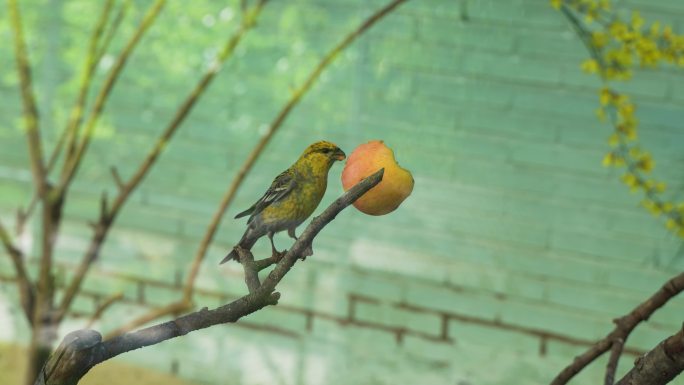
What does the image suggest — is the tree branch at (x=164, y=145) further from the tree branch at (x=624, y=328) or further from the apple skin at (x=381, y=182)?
the apple skin at (x=381, y=182)

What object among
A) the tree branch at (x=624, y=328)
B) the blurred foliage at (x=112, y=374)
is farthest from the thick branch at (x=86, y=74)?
the tree branch at (x=624, y=328)

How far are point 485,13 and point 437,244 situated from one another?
0.39 metres

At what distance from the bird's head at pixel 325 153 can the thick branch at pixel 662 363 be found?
6.9 inches

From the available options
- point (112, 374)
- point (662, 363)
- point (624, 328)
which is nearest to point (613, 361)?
point (624, 328)

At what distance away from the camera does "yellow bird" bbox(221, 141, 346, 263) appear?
8.0 inches

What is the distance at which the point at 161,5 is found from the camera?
141 centimetres

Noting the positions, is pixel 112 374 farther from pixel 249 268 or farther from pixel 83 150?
pixel 249 268

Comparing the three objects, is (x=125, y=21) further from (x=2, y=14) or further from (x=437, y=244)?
(x=437, y=244)

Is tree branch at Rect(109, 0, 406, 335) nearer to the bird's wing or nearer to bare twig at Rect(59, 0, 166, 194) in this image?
bare twig at Rect(59, 0, 166, 194)

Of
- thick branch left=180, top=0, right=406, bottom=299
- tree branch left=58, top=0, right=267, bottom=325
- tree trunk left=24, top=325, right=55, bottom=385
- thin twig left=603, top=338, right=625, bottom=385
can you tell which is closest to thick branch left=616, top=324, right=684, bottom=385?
thin twig left=603, top=338, right=625, bottom=385

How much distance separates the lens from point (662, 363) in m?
0.33

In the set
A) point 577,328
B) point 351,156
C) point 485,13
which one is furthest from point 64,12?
point 351,156

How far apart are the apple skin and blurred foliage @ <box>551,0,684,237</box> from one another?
2.46 ft

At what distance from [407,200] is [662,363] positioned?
41.8 inches
